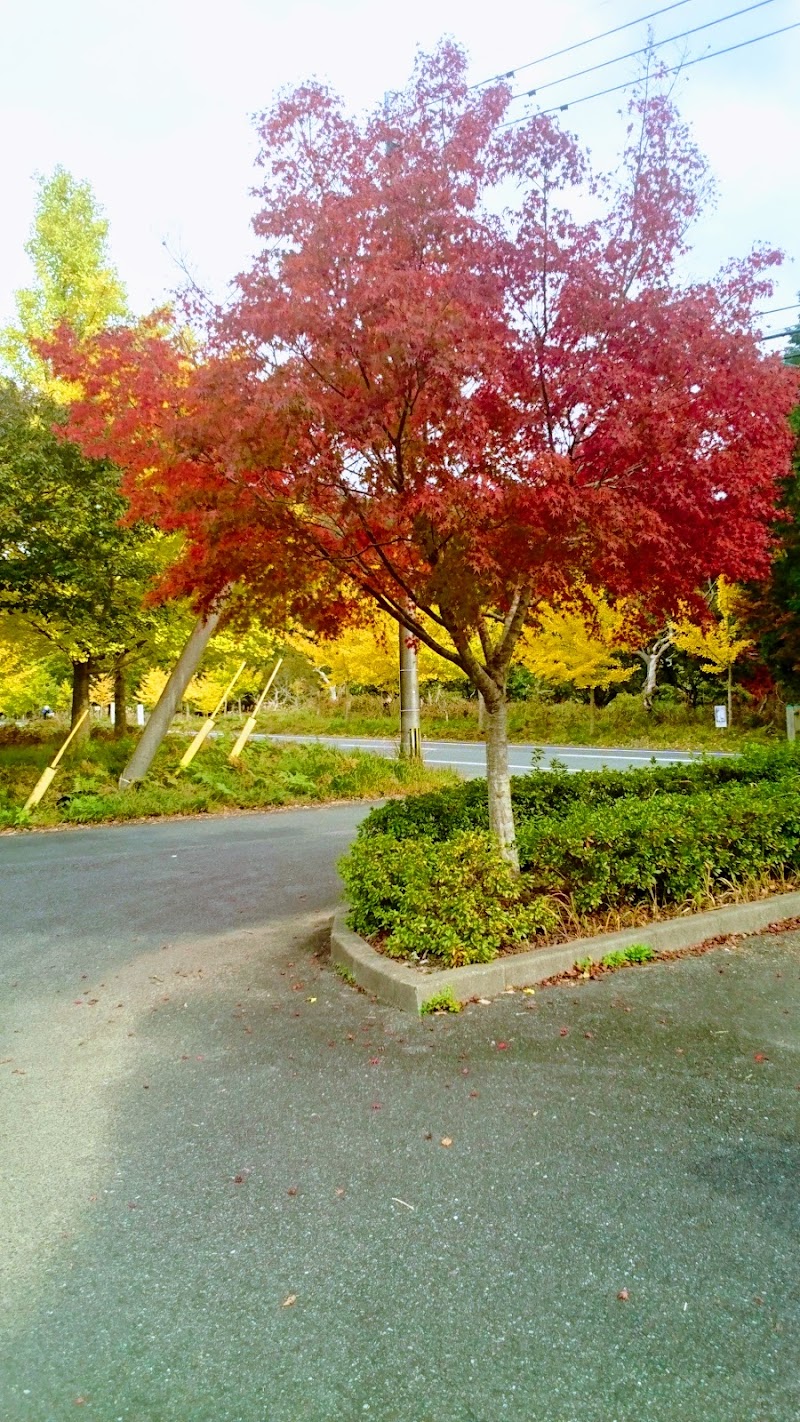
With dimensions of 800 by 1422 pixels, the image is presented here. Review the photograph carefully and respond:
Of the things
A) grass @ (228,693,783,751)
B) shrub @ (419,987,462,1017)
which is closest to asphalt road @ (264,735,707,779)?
grass @ (228,693,783,751)

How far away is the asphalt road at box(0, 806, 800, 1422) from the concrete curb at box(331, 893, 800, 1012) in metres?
0.14

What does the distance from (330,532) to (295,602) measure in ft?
2.33

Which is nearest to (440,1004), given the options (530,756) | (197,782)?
(197,782)

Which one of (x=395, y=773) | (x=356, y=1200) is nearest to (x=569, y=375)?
(x=356, y=1200)

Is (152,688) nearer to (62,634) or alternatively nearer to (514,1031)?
(62,634)

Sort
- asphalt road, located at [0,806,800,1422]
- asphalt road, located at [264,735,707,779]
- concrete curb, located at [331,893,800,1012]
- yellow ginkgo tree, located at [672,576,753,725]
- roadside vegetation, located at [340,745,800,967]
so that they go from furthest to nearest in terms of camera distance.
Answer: yellow ginkgo tree, located at [672,576,753,725], asphalt road, located at [264,735,707,779], roadside vegetation, located at [340,745,800,967], concrete curb, located at [331,893,800,1012], asphalt road, located at [0,806,800,1422]

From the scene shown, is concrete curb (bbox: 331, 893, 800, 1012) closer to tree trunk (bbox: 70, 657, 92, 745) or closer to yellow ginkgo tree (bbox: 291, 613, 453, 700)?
tree trunk (bbox: 70, 657, 92, 745)

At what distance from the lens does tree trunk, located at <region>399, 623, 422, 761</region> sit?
13.2m

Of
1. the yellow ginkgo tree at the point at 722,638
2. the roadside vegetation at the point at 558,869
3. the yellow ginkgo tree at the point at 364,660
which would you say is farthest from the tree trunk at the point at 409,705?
the yellow ginkgo tree at the point at 364,660

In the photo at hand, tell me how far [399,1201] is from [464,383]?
11.4 ft

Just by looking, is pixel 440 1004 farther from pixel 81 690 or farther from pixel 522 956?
pixel 81 690

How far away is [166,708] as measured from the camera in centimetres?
1310

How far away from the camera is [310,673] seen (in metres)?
43.2

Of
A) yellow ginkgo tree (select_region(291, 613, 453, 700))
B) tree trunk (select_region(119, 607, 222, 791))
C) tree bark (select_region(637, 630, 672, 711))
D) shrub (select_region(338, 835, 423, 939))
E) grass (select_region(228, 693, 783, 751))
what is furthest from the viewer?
tree bark (select_region(637, 630, 672, 711))
